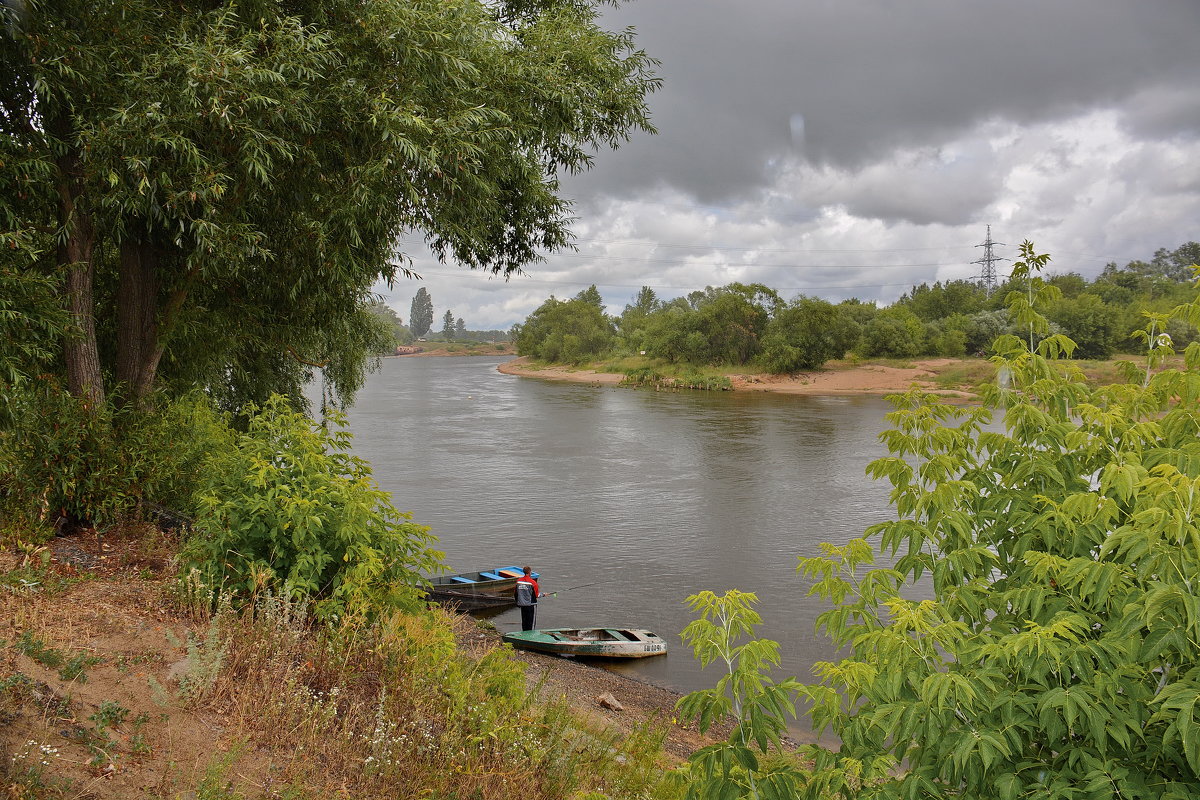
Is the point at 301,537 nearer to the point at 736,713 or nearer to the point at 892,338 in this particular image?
the point at 736,713

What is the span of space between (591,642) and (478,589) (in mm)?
2884

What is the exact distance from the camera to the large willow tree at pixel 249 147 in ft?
22.9

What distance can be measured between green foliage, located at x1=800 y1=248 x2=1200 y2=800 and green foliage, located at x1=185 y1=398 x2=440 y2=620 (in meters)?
3.58

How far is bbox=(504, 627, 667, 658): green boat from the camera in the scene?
11734 millimetres

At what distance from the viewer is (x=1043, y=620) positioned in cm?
315

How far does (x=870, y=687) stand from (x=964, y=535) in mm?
898

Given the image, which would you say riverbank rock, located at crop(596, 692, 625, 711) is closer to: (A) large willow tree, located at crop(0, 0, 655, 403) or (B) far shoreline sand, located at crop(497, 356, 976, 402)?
(A) large willow tree, located at crop(0, 0, 655, 403)

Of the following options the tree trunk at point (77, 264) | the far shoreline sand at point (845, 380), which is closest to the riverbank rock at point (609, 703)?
the tree trunk at point (77, 264)

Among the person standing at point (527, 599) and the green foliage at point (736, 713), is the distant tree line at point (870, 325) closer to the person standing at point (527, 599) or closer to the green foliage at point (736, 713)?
the person standing at point (527, 599)

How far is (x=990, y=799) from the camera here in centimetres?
286

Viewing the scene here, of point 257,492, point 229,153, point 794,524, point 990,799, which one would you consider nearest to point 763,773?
point 990,799

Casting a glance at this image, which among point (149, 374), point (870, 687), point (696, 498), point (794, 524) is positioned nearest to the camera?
point (870, 687)

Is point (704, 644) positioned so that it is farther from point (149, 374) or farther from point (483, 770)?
point (149, 374)

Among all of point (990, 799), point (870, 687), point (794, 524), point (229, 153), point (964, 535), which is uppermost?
point (229, 153)
